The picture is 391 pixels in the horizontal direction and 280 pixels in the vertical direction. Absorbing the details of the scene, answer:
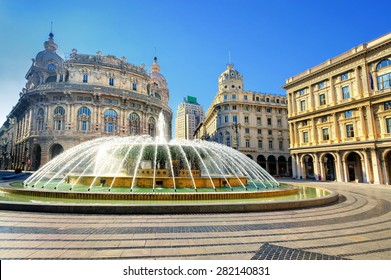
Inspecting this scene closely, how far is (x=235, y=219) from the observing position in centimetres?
762

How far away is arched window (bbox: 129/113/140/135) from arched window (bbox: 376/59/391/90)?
41.4m

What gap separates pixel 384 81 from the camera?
24438mm

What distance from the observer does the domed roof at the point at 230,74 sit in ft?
175

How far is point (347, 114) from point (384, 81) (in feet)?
16.9

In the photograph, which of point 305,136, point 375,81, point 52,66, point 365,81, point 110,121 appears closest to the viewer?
point 375,81

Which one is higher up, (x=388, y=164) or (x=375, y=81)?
(x=375, y=81)

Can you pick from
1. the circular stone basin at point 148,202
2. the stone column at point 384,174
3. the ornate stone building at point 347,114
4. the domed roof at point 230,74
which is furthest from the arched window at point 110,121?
the stone column at point 384,174

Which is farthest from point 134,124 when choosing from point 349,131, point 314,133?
point 349,131

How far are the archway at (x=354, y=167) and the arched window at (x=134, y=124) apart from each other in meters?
38.8

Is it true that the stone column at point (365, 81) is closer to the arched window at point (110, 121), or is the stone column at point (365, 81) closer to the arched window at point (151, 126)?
the arched window at point (151, 126)

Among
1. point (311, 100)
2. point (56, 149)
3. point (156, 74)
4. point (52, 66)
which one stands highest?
point (156, 74)

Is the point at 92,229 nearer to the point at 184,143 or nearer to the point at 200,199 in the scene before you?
the point at 200,199

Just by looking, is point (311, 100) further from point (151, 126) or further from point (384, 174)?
point (151, 126)
